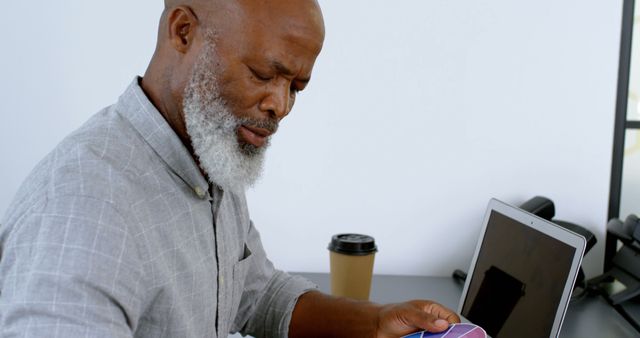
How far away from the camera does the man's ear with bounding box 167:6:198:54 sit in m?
0.78

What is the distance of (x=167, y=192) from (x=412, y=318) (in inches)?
17.0

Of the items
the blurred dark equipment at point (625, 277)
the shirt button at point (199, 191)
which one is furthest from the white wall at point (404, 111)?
the shirt button at point (199, 191)

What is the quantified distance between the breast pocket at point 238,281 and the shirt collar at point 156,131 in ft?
0.72

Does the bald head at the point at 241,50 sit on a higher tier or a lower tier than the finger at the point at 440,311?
higher

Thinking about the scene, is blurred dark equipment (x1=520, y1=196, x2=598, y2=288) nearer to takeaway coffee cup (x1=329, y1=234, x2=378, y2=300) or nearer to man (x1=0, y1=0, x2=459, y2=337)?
takeaway coffee cup (x1=329, y1=234, x2=378, y2=300)

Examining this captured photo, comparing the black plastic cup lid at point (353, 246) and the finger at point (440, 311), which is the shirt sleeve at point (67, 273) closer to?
the finger at point (440, 311)

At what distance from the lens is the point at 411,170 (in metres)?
1.55

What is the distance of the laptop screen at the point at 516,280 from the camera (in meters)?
0.97

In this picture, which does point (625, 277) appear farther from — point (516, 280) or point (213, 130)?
point (213, 130)

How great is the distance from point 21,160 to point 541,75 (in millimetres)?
1390

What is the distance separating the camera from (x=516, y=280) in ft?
3.50

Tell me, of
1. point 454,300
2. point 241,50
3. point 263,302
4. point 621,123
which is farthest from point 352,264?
point 621,123

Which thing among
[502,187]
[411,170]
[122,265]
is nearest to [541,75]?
[502,187]

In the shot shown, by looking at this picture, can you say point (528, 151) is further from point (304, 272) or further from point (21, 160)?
point (21, 160)
